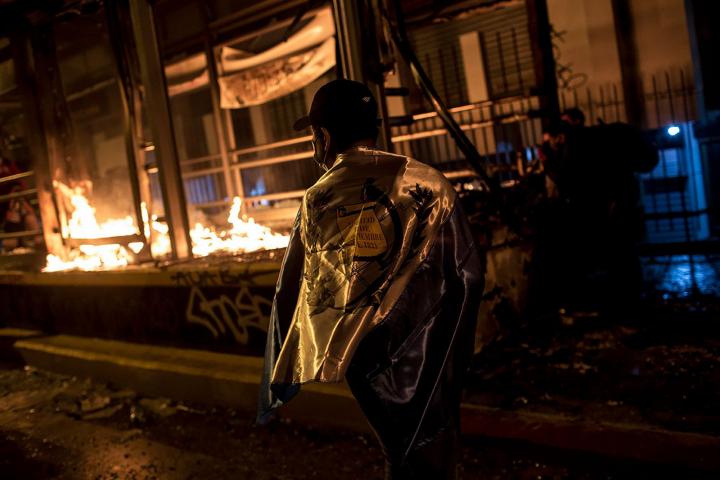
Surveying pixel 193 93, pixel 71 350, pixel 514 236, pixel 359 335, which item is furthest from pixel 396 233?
pixel 193 93

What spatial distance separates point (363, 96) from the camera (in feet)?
7.93

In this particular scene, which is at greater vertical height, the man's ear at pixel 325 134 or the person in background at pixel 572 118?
the person in background at pixel 572 118

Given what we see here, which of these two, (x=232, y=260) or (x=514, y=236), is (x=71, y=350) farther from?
(x=514, y=236)

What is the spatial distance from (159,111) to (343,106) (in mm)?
4683

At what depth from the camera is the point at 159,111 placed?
652cm

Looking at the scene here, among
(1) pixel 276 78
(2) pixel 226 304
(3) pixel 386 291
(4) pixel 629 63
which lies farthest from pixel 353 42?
(4) pixel 629 63

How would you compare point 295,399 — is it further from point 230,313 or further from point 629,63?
point 629,63

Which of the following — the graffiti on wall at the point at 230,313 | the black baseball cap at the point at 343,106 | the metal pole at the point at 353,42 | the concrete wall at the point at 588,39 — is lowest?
the graffiti on wall at the point at 230,313

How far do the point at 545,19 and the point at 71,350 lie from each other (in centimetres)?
641

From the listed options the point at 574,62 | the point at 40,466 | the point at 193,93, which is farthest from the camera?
the point at 193,93

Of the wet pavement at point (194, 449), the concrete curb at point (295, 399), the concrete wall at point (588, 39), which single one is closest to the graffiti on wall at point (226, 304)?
the concrete curb at point (295, 399)

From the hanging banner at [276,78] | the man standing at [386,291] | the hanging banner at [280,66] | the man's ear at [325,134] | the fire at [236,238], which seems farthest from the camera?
the hanging banner at [276,78]

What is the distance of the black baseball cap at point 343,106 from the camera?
2.38 m

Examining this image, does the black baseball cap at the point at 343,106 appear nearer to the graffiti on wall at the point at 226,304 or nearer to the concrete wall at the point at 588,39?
the graffiti on wall at the point at 226,304
